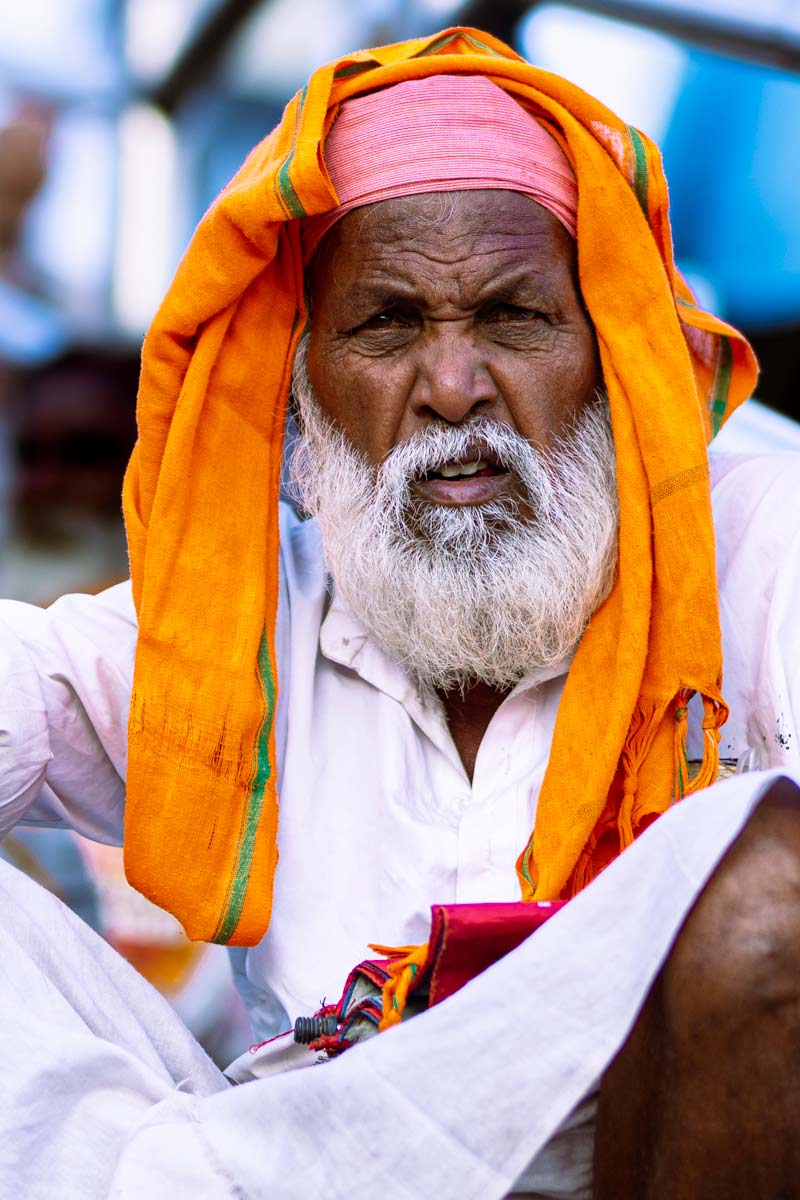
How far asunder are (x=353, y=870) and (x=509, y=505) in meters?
0.65

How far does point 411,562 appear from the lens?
7.54 feet

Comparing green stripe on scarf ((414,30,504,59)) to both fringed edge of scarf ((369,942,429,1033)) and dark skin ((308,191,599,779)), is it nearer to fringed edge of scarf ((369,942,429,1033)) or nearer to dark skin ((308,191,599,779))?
dark skin ((308,191,599,779))

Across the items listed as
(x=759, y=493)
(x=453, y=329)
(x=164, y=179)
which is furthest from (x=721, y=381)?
(x=164, y=179)

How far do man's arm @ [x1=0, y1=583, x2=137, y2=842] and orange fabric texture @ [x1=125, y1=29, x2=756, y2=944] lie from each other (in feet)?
0.39

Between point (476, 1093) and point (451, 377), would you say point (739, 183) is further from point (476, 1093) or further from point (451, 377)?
point (476, 1093)

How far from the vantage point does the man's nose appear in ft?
7.16

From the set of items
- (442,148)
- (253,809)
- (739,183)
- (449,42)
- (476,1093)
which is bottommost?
(253,809)

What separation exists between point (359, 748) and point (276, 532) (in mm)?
402

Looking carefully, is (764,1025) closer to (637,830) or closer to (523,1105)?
(523,1105)

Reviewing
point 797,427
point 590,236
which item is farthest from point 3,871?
point 797,427

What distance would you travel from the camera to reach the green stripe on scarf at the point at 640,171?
7.36ft

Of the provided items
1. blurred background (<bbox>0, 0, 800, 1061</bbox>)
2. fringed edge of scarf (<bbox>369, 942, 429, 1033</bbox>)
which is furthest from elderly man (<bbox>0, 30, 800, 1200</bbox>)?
blurred background (<bbox>0, 0, 800, 1061</bbox>)

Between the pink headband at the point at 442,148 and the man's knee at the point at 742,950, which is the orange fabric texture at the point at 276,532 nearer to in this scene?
the pink headband at the point at 442,148

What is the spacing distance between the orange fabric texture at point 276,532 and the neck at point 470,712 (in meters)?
0.22
